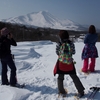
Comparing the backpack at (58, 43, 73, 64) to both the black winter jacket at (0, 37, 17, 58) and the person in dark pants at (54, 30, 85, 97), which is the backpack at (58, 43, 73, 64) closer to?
the person in dark pants at (54, 30, 85, 97)

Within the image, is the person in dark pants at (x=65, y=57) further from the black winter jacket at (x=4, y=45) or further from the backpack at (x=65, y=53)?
the black winter jacket at (x=4, y=45)

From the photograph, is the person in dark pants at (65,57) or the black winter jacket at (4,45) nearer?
the person in dark pants at (65,57)

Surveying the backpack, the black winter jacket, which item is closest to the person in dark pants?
the backpack

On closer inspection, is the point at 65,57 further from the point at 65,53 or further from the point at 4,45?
the point at 4,45

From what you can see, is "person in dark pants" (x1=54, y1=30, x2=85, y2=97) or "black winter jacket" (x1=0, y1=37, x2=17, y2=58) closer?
"person in dark pants" (x1=54, y1=30, x2=85, y2=97)

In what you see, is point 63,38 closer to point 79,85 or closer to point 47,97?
point 79,85

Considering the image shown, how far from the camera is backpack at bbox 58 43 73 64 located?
10.2ft

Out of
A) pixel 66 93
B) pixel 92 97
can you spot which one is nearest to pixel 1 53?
pixel 66 93

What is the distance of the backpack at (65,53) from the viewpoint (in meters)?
3.11

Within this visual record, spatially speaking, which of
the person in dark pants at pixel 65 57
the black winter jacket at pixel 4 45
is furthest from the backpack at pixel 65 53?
the black winter jacket at pixel 4 45

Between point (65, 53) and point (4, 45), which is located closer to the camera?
point (65, 53)

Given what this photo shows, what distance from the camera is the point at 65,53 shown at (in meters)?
3.17

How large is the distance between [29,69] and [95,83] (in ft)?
9.56

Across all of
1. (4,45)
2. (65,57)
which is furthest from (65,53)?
(4,45)
